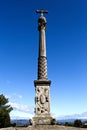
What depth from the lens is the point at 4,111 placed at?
4259cm

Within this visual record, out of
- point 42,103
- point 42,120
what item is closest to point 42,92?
point 42,103

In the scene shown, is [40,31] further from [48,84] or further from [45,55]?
[48,84]

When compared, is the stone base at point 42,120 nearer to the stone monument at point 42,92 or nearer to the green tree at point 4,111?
the stone monument at point 42,92

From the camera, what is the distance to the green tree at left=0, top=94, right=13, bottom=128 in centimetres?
4196

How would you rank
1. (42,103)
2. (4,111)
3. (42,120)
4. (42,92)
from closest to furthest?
(42,120), (42,103), (42,92), (4,111)

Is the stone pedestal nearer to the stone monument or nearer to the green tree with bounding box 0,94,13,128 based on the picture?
the stone monument

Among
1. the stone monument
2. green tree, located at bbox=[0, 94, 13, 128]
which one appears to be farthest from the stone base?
green tree, located at bbox=[0, 94, 13, 128]

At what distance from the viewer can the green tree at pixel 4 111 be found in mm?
41959

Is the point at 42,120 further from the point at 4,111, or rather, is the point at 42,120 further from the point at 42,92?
the point at 4,111

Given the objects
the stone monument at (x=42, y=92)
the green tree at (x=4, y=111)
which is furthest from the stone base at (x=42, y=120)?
the green tree at (x=4, y=111)

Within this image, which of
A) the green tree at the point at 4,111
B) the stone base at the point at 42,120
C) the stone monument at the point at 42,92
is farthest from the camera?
the green tree at the point at 4,111

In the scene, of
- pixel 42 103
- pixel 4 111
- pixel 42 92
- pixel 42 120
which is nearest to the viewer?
pixel 42 120

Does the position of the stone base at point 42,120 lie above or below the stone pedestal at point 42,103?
below

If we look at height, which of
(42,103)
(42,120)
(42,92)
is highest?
(42,92)
